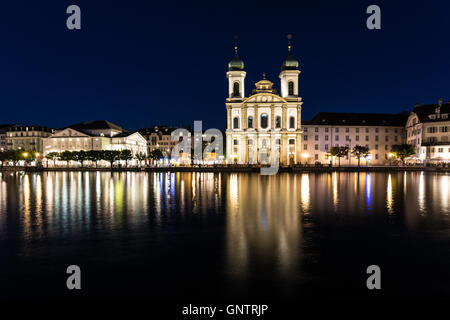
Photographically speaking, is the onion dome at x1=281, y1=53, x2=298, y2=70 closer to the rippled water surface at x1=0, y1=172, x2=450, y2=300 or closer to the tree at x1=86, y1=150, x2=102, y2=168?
the tree at x1=86, y1=150, x2=102, y2=168

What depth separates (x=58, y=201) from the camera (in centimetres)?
2106

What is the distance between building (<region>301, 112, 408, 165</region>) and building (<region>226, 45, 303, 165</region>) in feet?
11.5

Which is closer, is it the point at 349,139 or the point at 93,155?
the point at 93,155

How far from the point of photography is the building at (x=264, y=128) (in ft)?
256

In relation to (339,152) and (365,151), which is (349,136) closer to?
(365,151)

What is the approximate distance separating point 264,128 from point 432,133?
3540 centimetres

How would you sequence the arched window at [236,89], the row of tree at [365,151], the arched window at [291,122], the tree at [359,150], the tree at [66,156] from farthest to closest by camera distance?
the arched window at [236,89]
the arched window at [291,122]
the tree at [66,156]
the tree at [359,150]
the row of tree at [365,151]

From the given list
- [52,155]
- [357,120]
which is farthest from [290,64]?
[52,155]

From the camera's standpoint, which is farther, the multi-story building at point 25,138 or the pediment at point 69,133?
the multi-story building at point 25,138

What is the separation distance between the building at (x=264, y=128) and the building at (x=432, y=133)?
81.8 feet

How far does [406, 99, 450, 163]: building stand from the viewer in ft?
217

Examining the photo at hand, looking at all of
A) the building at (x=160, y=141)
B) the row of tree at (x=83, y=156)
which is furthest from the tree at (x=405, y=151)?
the building at (x=160, y=141)

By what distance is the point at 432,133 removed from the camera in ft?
224

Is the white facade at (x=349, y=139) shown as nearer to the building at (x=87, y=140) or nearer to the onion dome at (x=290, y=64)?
the onion dome at (x=290, y=64)
